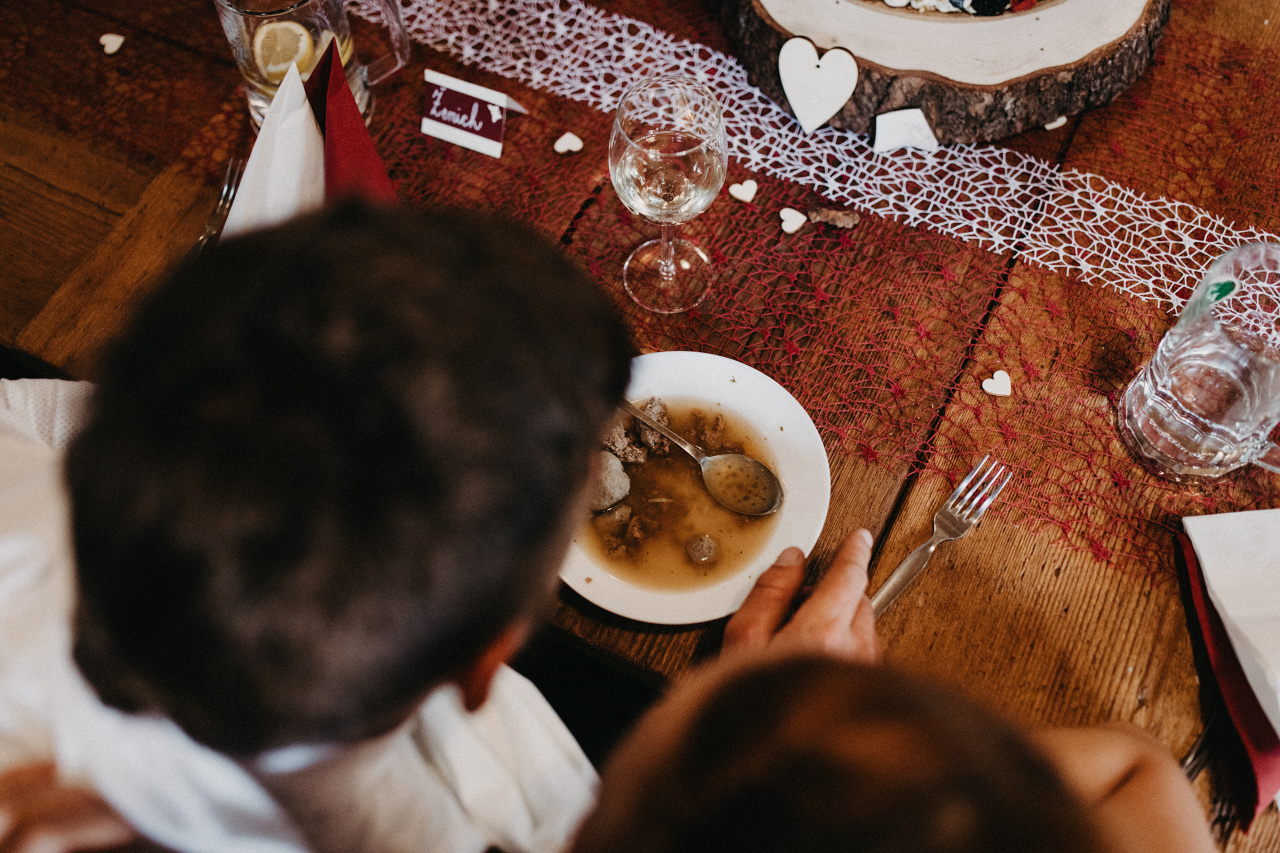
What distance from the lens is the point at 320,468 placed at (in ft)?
1.26

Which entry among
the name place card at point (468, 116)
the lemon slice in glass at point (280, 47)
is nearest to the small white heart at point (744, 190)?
the name place card at point (468, 116)

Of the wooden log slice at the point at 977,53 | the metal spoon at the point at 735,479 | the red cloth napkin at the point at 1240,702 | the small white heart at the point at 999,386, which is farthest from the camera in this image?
the wooden log slice at the point at 977,53

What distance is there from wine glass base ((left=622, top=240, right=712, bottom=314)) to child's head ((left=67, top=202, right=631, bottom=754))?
2.01 feet

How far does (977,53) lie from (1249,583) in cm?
77

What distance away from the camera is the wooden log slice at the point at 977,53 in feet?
3.59

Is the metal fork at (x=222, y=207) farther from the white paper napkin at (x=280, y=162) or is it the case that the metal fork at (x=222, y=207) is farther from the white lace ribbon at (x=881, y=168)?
the white lace ribbon at (x=881, y=168)

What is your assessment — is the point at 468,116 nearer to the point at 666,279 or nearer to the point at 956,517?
the point at 666,279

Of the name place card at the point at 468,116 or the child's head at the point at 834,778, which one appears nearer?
the child's head at the point at 834,778

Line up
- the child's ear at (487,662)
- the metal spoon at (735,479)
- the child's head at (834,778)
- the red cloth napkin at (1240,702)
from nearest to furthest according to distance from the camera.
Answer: the child's head at (834,778) → the child's ear at (487,662) → the red cloth napkin at (1240,702) → the metal spoon at (735,479)

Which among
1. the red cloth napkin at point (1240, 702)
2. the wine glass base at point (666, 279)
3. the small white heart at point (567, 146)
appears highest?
the small white heart at point (567, 146)

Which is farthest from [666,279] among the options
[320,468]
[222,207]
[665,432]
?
[320,468]

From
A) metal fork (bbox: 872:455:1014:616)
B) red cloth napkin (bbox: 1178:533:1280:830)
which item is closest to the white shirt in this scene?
metal fork (bbox: 872:455:1014:616)

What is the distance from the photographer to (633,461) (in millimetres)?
908

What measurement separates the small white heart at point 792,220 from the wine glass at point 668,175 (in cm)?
12
